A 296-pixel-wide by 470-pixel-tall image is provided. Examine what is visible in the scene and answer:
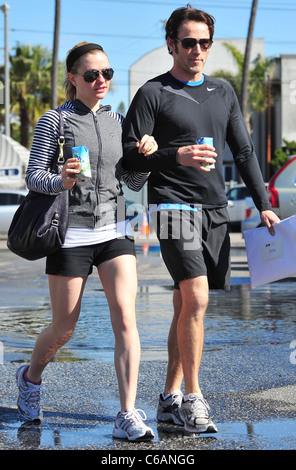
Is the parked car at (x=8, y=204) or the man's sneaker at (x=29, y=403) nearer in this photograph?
the man's sneaker at (x=29, y=403)

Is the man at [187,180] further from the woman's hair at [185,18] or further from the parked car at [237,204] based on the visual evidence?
the parked car at [237,204]

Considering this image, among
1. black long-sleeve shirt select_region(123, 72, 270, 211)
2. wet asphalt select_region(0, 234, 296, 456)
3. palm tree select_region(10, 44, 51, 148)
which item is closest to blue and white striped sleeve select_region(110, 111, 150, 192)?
black long-sleeve shirt select_region(123, 72, 270, 211)

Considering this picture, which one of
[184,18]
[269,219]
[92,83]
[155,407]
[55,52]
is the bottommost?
[155,407]

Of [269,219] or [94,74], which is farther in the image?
[269,219]

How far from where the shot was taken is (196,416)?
185 inches

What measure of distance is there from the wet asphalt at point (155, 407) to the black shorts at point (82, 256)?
796mm

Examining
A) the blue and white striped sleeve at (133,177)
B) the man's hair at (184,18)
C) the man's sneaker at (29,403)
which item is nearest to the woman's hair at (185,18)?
the man's hair at (184,18)

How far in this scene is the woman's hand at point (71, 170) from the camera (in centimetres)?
454

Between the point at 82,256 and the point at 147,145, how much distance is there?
65 centimetres

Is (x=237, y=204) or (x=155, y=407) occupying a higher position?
(x=155, y=407)

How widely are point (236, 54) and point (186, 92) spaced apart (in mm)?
48247

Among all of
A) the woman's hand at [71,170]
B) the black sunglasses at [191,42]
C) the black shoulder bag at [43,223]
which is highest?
the black sunglasses at [191,42]

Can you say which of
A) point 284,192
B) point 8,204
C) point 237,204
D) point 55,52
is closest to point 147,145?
point 284,192

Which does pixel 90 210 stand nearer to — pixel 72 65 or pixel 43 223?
pixel 43 223
